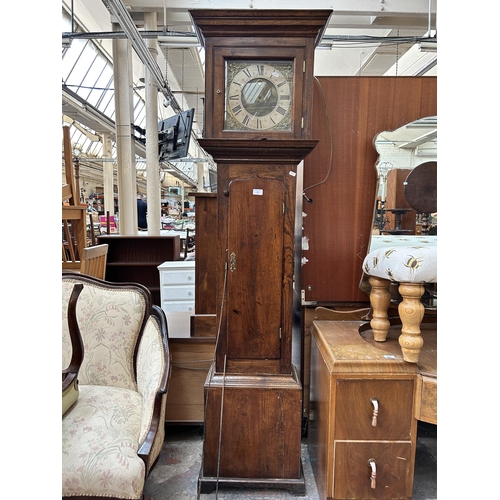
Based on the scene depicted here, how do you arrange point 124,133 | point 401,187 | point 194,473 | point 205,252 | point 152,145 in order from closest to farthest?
point 194,473, point 401,187, point 205,252, point 124,133, point 152,145

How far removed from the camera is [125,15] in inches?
94.7

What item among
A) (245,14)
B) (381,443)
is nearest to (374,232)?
(381,443)

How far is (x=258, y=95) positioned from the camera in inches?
51.8

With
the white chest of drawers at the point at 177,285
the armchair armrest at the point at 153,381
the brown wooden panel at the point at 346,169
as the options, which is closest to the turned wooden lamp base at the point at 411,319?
the brown wooden panel at the point at 346,169

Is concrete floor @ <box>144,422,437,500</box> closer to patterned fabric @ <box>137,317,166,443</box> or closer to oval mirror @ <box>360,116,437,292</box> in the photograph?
patterned fabric @ <box>137,317,166,443</box>

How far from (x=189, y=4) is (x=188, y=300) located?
117 inches

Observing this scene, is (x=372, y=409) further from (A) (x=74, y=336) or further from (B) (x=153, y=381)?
(A) (x=74, y=336)

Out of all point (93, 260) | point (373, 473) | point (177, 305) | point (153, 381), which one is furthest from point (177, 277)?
point (373, 473)

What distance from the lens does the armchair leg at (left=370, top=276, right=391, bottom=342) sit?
4.54ft

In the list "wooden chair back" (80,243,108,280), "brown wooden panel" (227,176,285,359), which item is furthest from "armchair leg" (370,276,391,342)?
"wooden chair back" (80,243,108,280)

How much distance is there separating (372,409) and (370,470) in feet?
0.76

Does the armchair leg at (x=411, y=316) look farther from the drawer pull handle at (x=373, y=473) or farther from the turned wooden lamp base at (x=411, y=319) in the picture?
the drawer pull handle at (x=373, y=473)

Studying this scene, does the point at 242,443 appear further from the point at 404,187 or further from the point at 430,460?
the point at 404,187

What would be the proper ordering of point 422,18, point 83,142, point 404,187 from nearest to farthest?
point 404,187
point 422,18
point 83,142
